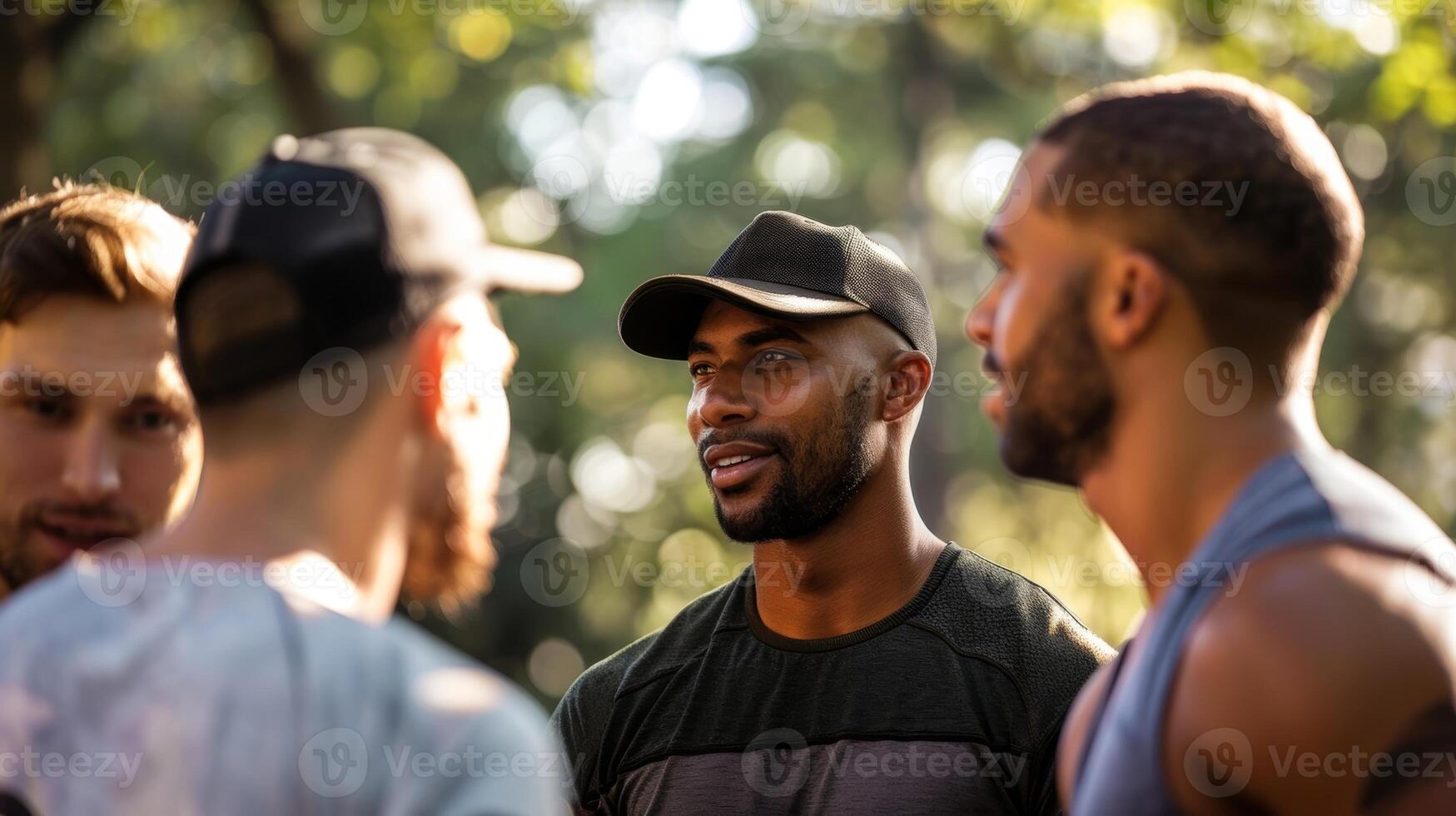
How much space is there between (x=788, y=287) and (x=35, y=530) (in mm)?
2304

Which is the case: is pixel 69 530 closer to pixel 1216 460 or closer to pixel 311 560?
pixel 311 560

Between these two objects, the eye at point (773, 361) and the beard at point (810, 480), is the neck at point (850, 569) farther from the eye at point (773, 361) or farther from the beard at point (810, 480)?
the eye at point (773, 361)

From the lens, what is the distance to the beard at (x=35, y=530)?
3.58 m

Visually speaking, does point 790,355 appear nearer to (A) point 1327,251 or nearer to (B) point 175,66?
(A) point 1327,251

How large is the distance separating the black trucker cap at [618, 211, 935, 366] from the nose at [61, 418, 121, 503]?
1.71 m

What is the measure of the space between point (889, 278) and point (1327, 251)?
6.94ft

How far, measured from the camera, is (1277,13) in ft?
33.8

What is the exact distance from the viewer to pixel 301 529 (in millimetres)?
2260

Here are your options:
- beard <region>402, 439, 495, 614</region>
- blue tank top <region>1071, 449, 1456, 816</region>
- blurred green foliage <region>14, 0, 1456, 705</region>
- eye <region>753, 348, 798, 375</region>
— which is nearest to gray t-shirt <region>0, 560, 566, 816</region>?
beard <region>402, 439, 495, 614</region>

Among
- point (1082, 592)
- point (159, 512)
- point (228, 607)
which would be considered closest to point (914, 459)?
point (1082, 592)

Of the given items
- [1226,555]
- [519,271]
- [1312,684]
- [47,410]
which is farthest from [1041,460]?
[47,410]

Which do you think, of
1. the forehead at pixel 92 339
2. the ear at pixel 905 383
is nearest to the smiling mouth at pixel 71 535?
the forehead at pixel 92 339

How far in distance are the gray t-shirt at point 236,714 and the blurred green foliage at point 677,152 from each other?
22.6 feet

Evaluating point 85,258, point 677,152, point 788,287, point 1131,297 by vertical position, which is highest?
point 1131,297
